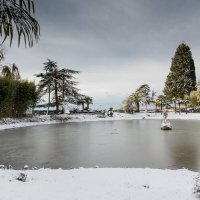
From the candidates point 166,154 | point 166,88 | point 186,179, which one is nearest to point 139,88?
point 166,88

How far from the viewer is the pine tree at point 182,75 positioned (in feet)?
215

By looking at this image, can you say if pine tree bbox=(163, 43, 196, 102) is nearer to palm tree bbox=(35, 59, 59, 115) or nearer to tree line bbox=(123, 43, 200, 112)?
tree line bbox=(123, 43, 200, 112)

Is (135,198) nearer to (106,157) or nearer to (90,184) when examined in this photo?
(90,184)

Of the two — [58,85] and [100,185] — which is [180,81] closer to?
[58,85]

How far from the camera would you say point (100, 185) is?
629 centimetres

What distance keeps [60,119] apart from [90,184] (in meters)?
42.8

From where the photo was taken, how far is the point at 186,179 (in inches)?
273

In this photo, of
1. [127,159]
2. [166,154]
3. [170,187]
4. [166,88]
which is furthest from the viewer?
[166,88]

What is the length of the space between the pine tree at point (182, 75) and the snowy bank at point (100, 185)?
196ft

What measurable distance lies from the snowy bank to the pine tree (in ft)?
196

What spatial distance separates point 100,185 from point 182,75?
207 ft

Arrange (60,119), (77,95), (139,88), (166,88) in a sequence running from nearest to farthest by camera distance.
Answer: (60,119) < (77,95) < (166,88) < (139,88)

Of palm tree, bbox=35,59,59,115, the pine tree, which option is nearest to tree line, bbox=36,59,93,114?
palm tree, bbox=35,59,59,115

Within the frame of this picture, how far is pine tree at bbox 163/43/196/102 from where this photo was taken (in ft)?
215
